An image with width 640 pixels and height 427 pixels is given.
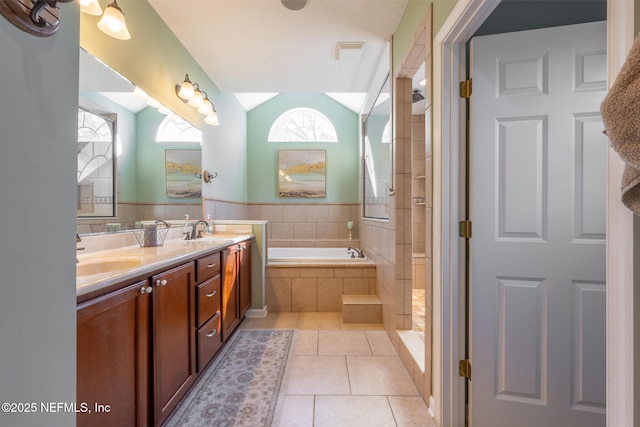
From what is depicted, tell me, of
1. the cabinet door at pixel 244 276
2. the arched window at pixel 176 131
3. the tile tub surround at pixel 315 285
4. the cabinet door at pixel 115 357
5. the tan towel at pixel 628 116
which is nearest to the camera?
the tan towel at pixel 628 116

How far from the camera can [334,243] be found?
484 cm

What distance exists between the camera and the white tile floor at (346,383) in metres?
1.56

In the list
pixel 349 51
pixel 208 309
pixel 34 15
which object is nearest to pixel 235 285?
pixel 208 309

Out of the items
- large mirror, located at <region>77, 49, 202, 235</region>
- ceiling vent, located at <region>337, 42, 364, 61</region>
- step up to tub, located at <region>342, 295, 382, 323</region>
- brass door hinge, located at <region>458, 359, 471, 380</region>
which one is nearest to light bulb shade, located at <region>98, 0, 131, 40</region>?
large mirror, located at <region>77, 49, 202, 235</region>

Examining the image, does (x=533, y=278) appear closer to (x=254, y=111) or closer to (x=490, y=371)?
(x=490, y=371)

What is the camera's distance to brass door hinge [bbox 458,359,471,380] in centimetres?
145

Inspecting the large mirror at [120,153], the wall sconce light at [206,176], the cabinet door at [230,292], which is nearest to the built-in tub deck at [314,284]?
the cabinet door at [230,292]

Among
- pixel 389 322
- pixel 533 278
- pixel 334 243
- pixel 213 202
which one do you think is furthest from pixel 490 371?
pixel 334 243

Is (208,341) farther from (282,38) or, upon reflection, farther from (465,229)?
(282,38)

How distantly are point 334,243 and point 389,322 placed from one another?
92.5 inches

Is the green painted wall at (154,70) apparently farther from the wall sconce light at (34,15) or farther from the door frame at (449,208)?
the door frame at (449,208)

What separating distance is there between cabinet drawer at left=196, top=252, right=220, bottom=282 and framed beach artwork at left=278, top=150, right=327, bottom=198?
293 centimetres

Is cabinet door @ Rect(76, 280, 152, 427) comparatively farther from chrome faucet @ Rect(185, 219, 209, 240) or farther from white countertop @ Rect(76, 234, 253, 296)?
chrome faucet @ Rect(185, 219, 209, 240)

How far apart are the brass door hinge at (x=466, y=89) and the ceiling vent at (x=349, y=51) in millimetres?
1481
